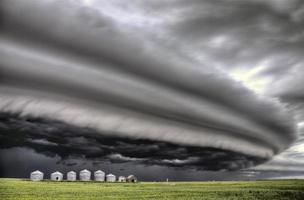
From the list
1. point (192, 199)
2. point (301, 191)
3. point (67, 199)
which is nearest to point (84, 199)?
point (67, 199)

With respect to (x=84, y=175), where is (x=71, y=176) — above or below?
below

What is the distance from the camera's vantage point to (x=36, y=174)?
41.2m

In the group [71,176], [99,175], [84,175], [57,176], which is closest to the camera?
[57,176]

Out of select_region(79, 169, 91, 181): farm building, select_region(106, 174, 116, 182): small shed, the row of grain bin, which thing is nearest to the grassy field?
the row of grain bin

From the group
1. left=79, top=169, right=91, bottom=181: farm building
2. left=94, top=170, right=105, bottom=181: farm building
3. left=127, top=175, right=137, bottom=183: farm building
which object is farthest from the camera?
left=94, top=170, right=105, bottom=181: farm building

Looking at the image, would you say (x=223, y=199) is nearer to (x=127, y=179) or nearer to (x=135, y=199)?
(x=135, y=199)

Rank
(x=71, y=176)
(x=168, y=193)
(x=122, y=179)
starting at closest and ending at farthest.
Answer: (x=168, y=193)
(x=71, y=176)
(x=122, y=179)

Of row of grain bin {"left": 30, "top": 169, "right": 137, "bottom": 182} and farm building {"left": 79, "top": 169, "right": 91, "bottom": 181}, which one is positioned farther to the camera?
farm building {"left": 79, "top": 169, "right": 91, "bottom": 181}

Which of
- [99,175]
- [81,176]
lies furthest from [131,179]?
[81,176]

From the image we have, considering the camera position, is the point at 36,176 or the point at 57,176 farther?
the point at 57,176

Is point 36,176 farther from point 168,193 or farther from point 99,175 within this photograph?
point 168,193

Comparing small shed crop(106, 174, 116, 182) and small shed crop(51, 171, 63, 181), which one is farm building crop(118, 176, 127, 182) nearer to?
small shed crop(106, 174, 116, 182)

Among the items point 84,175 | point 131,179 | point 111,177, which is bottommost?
point 131,179

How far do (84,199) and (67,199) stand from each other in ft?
1.94
